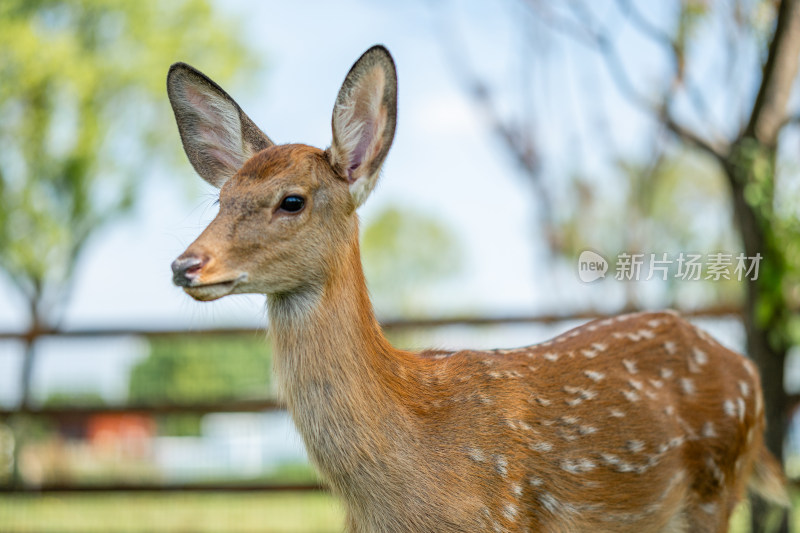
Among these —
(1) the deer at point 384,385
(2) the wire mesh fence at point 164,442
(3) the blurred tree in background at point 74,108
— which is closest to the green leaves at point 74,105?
(3) the blurred tree in background at point 74,108

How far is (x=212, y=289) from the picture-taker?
8.83 ft

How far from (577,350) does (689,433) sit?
675 mm

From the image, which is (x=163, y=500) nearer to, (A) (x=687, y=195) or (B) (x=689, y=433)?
(B) (x=689, y=433)

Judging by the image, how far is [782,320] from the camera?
6.64 m

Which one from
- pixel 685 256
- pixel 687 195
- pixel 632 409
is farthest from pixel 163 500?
pixel 687 195

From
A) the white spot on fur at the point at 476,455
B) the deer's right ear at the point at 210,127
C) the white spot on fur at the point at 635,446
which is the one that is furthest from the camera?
the white spot on fur at the point at 635,446

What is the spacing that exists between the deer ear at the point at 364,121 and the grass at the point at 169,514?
19.6 ft

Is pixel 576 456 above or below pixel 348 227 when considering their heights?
below

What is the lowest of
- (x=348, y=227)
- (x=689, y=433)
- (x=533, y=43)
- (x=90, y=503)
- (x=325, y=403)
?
(x=90, y=503)

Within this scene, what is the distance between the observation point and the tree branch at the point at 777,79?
623 cm

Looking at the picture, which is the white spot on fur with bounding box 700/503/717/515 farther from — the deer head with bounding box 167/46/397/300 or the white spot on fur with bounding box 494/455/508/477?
the deer head with bounding box 167/46/397/300

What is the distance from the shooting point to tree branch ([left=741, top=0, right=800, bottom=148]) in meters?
6.23

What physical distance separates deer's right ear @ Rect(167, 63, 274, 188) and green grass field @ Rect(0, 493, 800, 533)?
5584 millimetres

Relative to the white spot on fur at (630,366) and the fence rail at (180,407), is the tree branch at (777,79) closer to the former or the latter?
the fence rail at (180,407)
